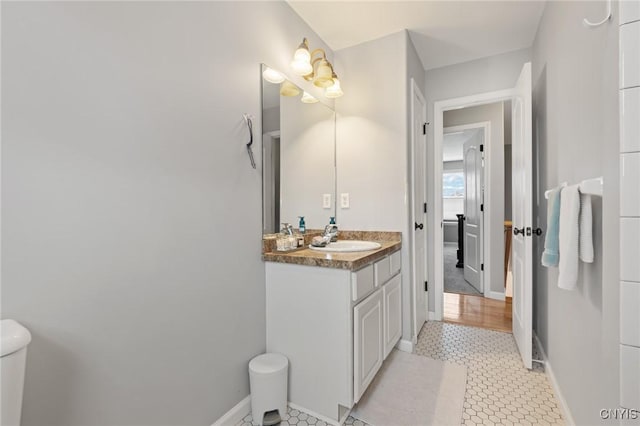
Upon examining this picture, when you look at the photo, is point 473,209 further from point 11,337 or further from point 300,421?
point 11,337

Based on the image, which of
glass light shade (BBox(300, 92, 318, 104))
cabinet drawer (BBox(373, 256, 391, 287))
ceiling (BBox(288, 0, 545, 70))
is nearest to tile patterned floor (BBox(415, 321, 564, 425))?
cabinet drawer (BBox(373, 256, 391, 287))

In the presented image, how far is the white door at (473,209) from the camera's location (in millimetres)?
3699

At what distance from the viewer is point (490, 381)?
1.87m

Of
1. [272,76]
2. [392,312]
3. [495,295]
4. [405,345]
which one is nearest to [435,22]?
[272,76]

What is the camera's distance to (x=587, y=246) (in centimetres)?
111

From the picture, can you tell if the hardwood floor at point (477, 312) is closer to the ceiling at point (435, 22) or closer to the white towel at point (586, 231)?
the white towel at point (586, 231)

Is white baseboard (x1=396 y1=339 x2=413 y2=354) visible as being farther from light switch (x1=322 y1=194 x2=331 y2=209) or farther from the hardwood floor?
light switch (x1=322 y1=194 x2=331 y2=209)

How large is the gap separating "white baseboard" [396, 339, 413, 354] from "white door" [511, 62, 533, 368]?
29.6 inches

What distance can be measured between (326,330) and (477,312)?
229 cm

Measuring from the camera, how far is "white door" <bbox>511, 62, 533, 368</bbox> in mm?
1955

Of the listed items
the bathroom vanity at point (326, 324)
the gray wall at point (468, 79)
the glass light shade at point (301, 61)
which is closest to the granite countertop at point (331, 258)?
the bathroom vanity at point (326, 324)

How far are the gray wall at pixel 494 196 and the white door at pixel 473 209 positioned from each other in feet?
0.41

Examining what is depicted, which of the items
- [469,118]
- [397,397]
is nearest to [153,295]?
[397,397]

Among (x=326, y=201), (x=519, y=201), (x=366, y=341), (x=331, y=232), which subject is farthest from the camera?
(x=326, y=201)
